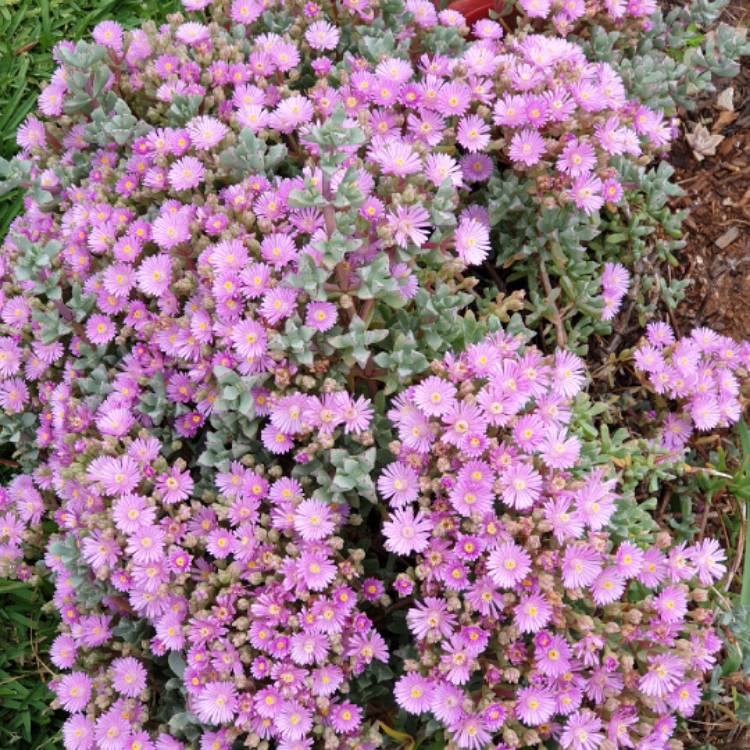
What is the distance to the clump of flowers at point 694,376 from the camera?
2.84m

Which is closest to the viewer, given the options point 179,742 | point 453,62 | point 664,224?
point 179,742

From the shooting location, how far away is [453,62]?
2.85 m

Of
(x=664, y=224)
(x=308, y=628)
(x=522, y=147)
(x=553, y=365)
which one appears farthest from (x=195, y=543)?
(x=664, y=224)

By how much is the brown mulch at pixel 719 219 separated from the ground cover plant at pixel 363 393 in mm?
258

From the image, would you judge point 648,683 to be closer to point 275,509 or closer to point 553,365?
point 553,365

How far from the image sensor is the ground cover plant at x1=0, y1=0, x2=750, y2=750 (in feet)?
7.29

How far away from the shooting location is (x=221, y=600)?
87.7 inches

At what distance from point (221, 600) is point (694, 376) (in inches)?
66.7

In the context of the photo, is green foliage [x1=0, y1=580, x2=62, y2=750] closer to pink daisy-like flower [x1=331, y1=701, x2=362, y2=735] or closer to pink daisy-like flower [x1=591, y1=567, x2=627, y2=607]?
pink daisy-like flower [x1=331, y1=701, x2=362, y2=735]

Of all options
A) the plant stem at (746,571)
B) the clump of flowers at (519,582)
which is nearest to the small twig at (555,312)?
the clump of flowers at (519,582)

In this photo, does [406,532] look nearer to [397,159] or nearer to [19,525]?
[397,159]

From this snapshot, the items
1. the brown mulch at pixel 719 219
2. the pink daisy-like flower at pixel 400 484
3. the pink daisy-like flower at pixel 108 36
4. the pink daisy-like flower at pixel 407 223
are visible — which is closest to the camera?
the pink daisy-like flower at pixel 400 484

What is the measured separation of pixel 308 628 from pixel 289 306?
854mm

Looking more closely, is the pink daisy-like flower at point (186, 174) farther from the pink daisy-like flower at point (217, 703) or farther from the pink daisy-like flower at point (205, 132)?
the pink daisy-like flower at point (217, 703)
